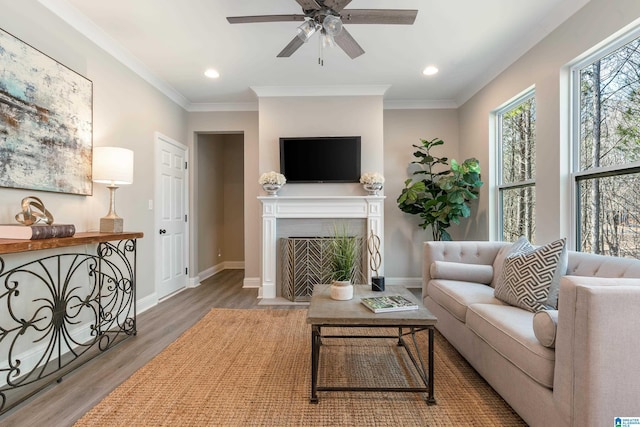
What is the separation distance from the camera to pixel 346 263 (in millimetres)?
2119

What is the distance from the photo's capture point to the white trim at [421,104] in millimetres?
4449

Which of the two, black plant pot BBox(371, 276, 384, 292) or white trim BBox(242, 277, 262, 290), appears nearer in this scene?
black plant pot BBox(371, 276, 384, 292)

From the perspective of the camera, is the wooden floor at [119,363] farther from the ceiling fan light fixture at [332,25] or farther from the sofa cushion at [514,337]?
the ceiling fan light fixture at [332,25]

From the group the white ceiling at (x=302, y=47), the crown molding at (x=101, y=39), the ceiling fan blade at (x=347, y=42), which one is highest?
the white ceiling at (x=302, y=47)

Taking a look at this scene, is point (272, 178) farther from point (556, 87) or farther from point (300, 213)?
point (556, 87)

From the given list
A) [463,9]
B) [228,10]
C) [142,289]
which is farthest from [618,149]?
[142,289]

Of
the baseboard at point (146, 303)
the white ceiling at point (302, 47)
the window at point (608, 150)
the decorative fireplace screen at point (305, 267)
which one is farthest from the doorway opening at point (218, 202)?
the window at point (608, 150)

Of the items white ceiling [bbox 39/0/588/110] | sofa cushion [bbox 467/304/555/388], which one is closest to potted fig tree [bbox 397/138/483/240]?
white ceiling [bbox 39/0/588/110]

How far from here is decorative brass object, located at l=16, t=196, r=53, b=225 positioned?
186 centimetres

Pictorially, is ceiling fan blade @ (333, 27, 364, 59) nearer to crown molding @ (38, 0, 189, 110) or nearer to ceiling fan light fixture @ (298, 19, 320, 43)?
ceiling fan light fixture @ (298, 19, 320, 43)

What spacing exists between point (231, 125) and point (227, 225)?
7.39 ft

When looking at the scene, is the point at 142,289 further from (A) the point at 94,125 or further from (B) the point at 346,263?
(B) the point at 346,263

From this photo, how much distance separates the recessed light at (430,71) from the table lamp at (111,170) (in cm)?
320

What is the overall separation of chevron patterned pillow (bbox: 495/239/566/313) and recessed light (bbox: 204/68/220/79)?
Answer: 349cm
